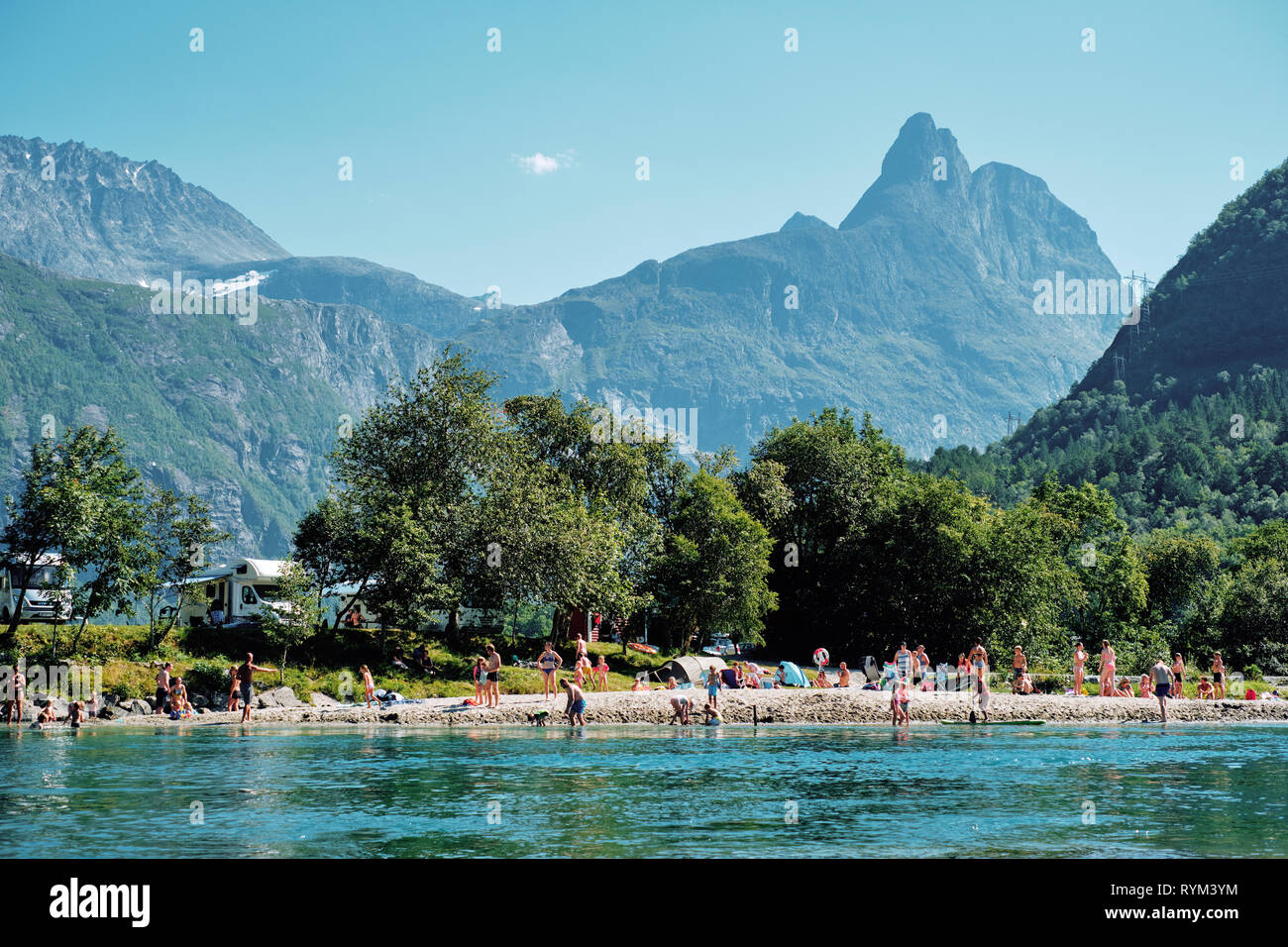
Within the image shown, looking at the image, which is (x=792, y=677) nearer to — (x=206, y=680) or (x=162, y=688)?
(x=206, y=680)

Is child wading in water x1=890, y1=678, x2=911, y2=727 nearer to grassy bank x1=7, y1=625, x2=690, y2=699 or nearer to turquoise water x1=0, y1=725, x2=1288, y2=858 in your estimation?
turquoise water x1=0, y1=725, x2=1288, y2=858

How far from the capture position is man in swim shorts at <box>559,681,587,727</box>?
4391 centimetres

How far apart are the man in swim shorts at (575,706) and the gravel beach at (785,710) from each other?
61 centimetres

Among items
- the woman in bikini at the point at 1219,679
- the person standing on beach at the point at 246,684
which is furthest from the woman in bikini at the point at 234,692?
the woman in bikini at the point at 1219,679

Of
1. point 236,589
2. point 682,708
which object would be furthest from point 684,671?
point 236,589

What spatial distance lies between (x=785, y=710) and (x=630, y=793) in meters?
21.6

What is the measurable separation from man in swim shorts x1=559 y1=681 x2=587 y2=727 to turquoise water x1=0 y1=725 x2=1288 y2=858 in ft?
5.23

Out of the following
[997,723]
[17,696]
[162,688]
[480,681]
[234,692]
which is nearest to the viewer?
[17,696]

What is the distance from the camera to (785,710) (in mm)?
49344

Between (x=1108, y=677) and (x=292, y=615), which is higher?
(x=292, y=615)

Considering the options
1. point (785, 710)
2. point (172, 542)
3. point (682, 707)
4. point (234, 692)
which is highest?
point (172, 542)
